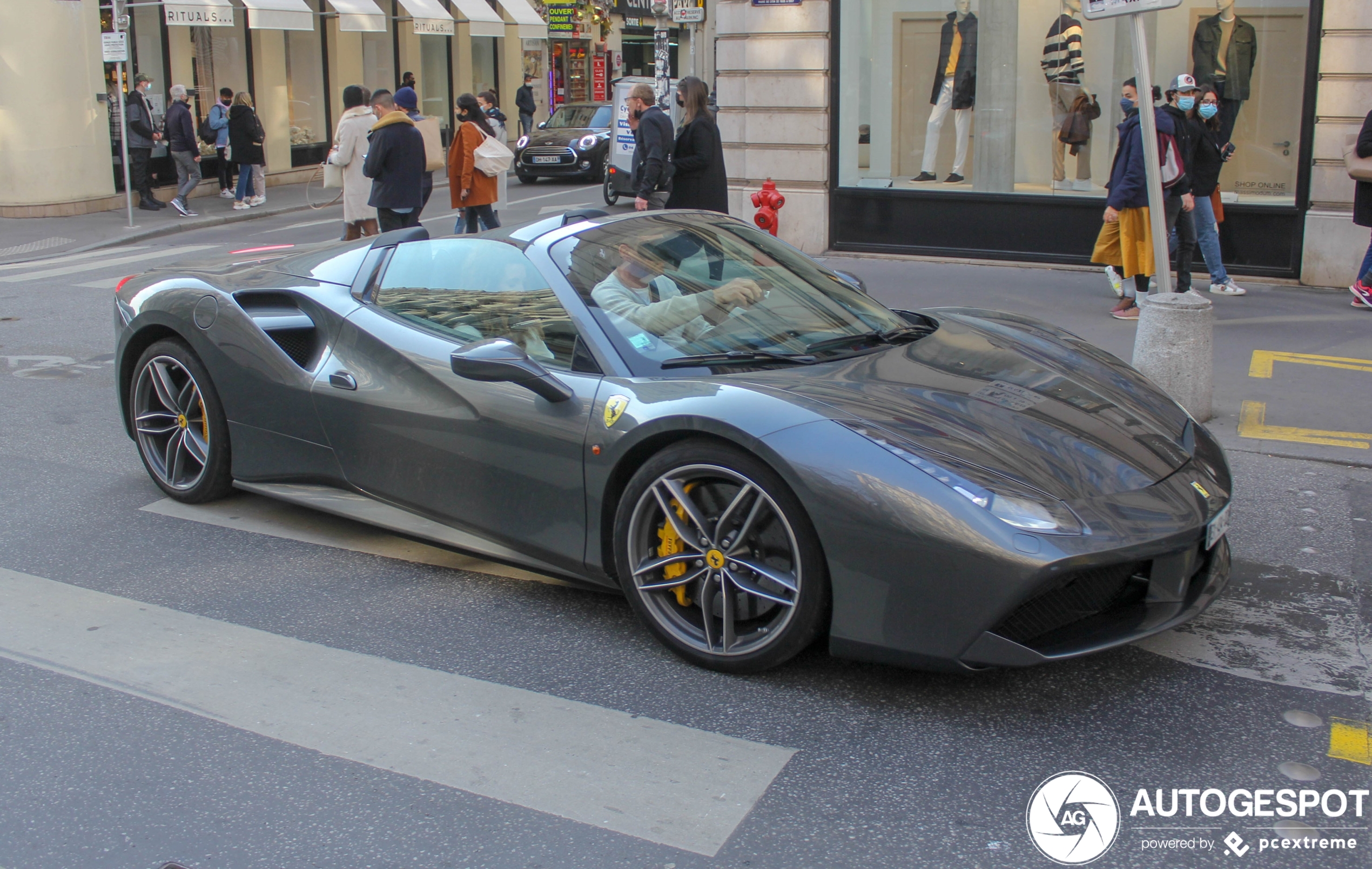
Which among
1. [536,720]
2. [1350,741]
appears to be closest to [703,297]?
[536,720]

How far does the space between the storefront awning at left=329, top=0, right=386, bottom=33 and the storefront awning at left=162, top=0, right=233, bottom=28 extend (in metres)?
3.37

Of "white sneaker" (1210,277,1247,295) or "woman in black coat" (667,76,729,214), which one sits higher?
"woman in black coat" (667,76,729,214)

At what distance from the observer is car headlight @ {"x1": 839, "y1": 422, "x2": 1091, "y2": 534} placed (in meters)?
3.18

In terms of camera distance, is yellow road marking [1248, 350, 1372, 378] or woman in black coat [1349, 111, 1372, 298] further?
woman in black coat [1349, 111, 1372, 298]

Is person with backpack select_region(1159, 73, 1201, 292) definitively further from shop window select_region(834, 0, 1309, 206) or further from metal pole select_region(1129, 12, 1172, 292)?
metal pole select_region(1129, 12, 1172, 292)

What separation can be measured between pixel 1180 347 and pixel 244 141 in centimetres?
1701

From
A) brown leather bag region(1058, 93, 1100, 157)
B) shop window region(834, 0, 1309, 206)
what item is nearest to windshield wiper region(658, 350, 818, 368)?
shop window region(834, 0, 1309, 206)

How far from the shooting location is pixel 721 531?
3.57 metres

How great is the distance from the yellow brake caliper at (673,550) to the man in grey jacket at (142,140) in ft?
55.3

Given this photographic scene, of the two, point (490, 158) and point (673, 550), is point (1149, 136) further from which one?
point (490, 158)

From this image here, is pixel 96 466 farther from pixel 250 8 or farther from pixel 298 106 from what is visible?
pixel 298 106

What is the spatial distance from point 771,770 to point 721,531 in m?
0.72

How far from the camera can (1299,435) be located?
6.41 m

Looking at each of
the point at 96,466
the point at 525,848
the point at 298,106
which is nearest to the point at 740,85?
the point at 96,466
